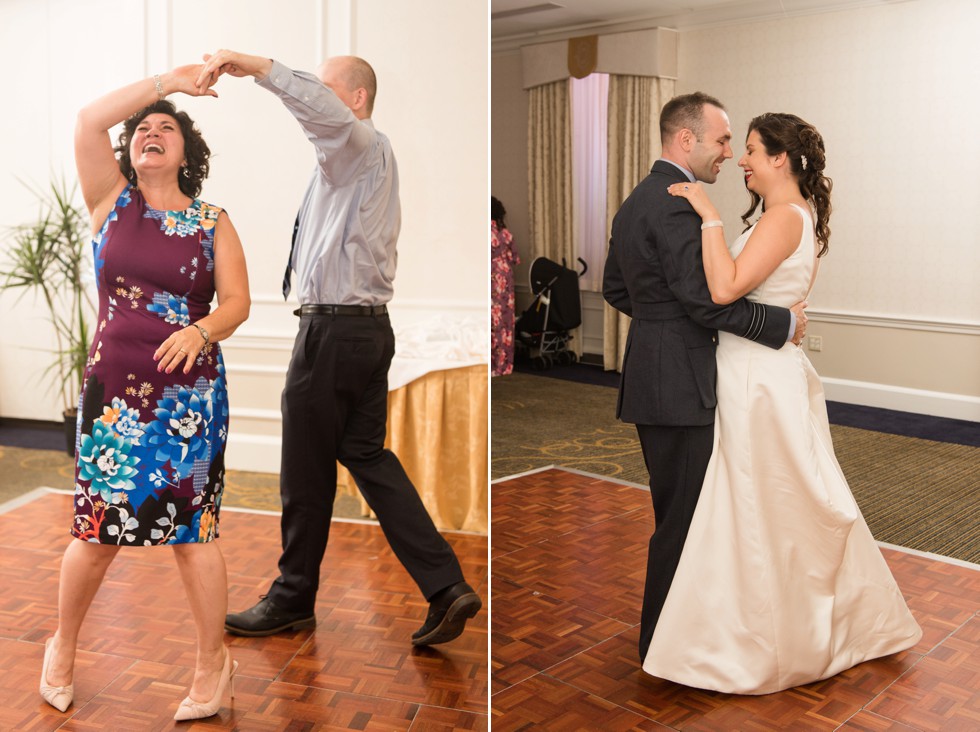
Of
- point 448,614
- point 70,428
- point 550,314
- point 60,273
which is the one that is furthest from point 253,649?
point 550,314

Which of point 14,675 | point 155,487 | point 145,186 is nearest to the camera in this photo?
point 145,186

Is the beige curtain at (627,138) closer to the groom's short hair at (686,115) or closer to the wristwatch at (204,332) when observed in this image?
the groom's short hair at (686,115)

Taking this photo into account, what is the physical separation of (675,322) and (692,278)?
13 centimetres

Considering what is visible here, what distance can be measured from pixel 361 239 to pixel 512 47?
4400 millimetres

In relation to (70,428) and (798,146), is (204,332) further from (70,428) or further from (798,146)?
(70,428)

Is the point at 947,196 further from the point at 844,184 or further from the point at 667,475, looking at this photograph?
the point at 667,475

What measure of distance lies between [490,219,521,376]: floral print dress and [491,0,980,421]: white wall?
4.45 feet

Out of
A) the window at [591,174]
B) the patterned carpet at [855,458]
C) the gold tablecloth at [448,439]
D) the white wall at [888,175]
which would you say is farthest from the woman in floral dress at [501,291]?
the gold tablecloth at [448,439]

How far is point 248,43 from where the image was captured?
1.69 metres

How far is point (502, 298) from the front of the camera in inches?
210

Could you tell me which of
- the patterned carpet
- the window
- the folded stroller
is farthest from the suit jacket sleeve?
the window

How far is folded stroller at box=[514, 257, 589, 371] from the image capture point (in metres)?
6.00

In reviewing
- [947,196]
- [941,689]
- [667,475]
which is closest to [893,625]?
[941,689]

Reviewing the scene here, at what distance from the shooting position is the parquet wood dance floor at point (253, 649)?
6.24 ft
